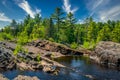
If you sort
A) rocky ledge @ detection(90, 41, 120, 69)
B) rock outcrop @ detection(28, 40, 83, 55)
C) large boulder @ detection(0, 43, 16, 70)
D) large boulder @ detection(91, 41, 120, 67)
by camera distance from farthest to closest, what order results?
rock outcrop @ detection(28, 40, 83, 55), large boulder @ detection(91, 41, 120, 67), rocky ledge @ detection(90, 41, 120, 69), large boulder @ detection(0, 43, 16, 70)

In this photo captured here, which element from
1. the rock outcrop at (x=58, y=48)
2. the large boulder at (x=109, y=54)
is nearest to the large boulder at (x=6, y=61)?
the large boulder at (x=109, y=54)

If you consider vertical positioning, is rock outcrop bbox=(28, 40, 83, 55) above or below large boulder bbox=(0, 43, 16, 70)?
above

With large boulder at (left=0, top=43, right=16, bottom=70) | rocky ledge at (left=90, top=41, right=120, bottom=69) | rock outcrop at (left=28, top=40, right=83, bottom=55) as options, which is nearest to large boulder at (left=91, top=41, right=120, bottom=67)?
rocky ledge at (left=90, top=41, right=120, bottom=69)

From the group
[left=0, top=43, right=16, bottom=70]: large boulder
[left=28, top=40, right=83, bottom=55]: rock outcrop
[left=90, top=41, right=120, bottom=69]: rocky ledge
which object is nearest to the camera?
[left=0, top=43, right=16, bottom=70]: large boulder

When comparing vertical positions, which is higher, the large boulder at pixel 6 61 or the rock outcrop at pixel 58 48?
the rock outcrop at pixel 58 48

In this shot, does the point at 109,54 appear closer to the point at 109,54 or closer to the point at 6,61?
the point at 109,54

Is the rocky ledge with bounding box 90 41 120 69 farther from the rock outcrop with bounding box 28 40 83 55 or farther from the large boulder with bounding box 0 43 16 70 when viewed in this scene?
the large boulder with bounding box 0 43 16 70

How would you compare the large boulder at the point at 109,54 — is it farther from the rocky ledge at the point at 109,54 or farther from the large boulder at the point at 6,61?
the large boulder at the point at 6,61

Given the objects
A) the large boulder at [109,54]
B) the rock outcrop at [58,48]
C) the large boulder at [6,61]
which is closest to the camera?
the large boulder at [6,61]

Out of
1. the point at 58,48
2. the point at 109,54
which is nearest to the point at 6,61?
the point at 109,54

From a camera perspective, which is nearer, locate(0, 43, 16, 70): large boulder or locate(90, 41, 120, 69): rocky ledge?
locate(0, 43, 16, 70): large boulder

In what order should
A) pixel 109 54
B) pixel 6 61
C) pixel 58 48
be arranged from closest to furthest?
pixel 6 61 < pixel 109 54 < pixel 58 48

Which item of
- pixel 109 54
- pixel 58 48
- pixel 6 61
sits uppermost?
pixel 58 48

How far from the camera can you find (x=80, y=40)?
12812 centimetres
